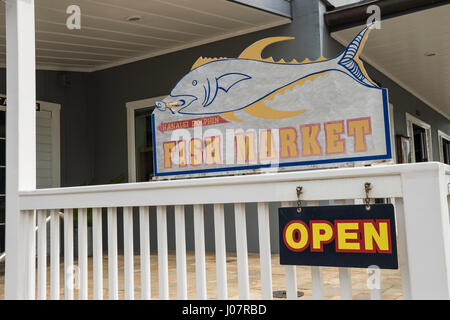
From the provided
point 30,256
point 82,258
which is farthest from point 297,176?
point 30,256

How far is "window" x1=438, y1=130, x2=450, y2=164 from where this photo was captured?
34.4 ft

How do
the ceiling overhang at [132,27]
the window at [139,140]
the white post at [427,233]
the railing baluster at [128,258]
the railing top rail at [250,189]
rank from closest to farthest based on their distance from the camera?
the white post at [427,233] < the railing top rail at [250,189] < the railing baluster at [128,258] < the ceiling overhang at [132,27] < the window at [139,140]

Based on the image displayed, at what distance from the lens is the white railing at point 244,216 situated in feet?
4.33

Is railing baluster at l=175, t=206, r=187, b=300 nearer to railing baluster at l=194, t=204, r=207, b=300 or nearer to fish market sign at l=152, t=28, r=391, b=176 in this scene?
railing baluster at l=194, t=204, r=207, b=300

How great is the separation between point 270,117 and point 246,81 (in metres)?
0.19

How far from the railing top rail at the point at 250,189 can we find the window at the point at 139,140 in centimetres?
427

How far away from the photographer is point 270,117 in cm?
174

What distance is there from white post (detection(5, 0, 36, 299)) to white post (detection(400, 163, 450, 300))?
177 centimetres

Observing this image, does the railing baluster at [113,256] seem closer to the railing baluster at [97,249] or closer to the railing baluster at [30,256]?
the railing baluster at [97,249]

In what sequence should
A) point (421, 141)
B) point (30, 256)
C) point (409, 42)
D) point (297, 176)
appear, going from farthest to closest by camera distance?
point (421, 141) → point (409, 42) → point (30, 256) → point (297, 176)

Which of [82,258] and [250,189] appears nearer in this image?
[250,189]

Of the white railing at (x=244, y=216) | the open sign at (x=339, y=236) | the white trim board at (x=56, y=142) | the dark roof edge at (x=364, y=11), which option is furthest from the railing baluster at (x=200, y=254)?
the white trim board at (x=56, y=142)

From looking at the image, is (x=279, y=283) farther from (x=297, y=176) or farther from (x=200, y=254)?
(x=297, y=176)

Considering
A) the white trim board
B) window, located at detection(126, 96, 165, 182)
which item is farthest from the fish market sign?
the white trim board
